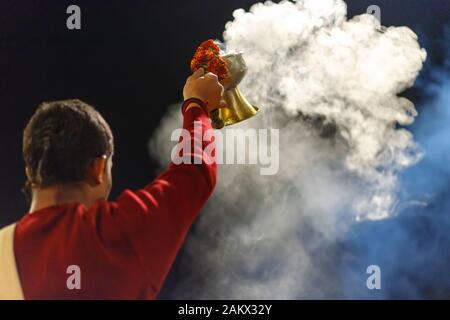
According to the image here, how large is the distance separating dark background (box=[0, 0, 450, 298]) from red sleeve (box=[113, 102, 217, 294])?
0.98 meters

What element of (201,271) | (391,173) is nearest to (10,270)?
(201,271)

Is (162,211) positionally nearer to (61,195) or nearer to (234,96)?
(61,195)

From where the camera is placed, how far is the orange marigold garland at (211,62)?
1.96 meters

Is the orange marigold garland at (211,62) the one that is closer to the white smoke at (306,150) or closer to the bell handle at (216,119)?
the bell handle at (216,119)

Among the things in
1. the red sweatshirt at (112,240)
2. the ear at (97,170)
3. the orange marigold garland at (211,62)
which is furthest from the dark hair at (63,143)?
the orange marigold garland at (211,62)

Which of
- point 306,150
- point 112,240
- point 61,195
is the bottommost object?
point 112,240

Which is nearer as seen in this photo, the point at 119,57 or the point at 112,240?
the point at 112,240

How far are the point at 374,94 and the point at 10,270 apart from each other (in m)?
1.74

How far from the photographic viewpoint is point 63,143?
1.58m

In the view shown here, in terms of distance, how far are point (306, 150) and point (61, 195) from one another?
4.21ft

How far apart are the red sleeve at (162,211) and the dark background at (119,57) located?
3.21ft

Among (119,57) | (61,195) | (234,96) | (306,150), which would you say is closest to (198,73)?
(234,96)

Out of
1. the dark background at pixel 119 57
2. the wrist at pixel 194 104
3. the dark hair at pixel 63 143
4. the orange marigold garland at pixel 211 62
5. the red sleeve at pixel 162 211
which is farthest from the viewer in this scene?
the dark background at pixel 119 57
